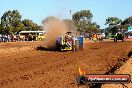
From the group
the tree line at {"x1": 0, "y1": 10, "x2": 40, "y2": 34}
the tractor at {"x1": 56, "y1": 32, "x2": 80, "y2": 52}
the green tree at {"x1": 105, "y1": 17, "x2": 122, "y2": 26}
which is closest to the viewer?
the tractor at {"x1": 56, "y1": 32, "x2": 80, "y2": 52}

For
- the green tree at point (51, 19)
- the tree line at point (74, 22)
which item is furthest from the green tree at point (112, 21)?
the green tree at point (51, 19)

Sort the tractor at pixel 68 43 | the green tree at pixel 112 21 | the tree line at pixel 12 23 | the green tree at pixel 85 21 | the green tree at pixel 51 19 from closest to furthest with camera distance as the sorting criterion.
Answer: the tractor at pixel 68 43 → the green tree at pixel 51 19 → the tree line at pixel 12 23 → the green tree at pixel 85 21 → the green tree at pixel 112 21

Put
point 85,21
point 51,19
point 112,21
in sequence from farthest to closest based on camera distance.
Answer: point 112,21, point 85,21, point 51,19

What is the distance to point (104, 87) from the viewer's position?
28.3ft

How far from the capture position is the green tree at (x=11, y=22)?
4457 inches

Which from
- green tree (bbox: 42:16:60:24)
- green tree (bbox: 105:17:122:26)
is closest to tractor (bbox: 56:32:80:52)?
green tree (bbox: 42:16:60:24)

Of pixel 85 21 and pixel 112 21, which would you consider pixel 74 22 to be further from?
pixel 112 21

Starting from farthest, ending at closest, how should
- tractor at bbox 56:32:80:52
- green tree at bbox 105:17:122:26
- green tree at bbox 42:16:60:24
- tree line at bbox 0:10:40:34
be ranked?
green tree at bbox 105:17:122:26 < tree line at bbox 0:10:40:34 < green tree at bbox 42:16:60:24 < tractor at bbox 56:32:80:52

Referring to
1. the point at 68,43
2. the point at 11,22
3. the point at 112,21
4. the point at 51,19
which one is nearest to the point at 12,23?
the point at 11,22

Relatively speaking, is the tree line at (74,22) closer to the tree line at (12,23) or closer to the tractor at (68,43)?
the tree line at (12,23)

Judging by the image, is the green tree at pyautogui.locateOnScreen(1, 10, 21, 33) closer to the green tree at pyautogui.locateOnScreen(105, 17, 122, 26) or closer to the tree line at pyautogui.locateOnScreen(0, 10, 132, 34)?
the tree line at pyautogui.locateOnScreen(0, 10, 132, 34)

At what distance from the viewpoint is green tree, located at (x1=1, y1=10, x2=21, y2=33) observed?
113 meters

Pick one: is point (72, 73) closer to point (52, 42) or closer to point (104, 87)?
point (104, 87)

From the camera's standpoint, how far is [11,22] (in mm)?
120812
